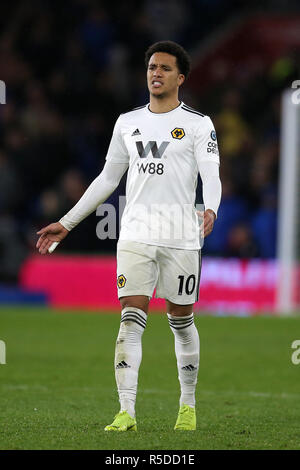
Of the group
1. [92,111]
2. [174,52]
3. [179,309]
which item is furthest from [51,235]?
[92,111]

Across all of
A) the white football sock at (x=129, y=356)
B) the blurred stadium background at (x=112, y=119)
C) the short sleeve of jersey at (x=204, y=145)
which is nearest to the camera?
the white football sock at (x=129, y=356)

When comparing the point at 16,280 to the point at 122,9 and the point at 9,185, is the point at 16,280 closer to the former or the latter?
the point at 9,185

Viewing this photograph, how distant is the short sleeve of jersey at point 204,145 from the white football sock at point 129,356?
1.05m

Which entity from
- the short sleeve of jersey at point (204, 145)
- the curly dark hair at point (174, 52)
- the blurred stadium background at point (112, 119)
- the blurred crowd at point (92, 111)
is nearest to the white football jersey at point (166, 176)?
the short sleeve of jersey at point (204, 145)

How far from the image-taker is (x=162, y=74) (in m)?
6.99

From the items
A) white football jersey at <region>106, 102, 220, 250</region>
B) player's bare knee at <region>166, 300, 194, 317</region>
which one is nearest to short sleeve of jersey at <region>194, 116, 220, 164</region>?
white football jersey at <region>106, 102, 220, 250</region>

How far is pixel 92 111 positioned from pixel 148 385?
11.0 m

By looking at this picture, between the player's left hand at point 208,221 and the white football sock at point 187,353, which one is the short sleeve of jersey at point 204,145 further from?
the white football sock at point 187,353

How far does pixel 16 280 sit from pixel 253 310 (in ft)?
12.7

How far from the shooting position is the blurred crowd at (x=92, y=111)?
1708 centimetres

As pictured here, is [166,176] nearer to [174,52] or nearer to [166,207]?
[166,207]

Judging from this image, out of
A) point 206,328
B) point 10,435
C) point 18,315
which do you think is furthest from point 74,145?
point 10,435

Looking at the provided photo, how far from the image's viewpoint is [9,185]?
56.9 ft

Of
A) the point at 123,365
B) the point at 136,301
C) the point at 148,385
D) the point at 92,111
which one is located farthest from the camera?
the point at 92,111
